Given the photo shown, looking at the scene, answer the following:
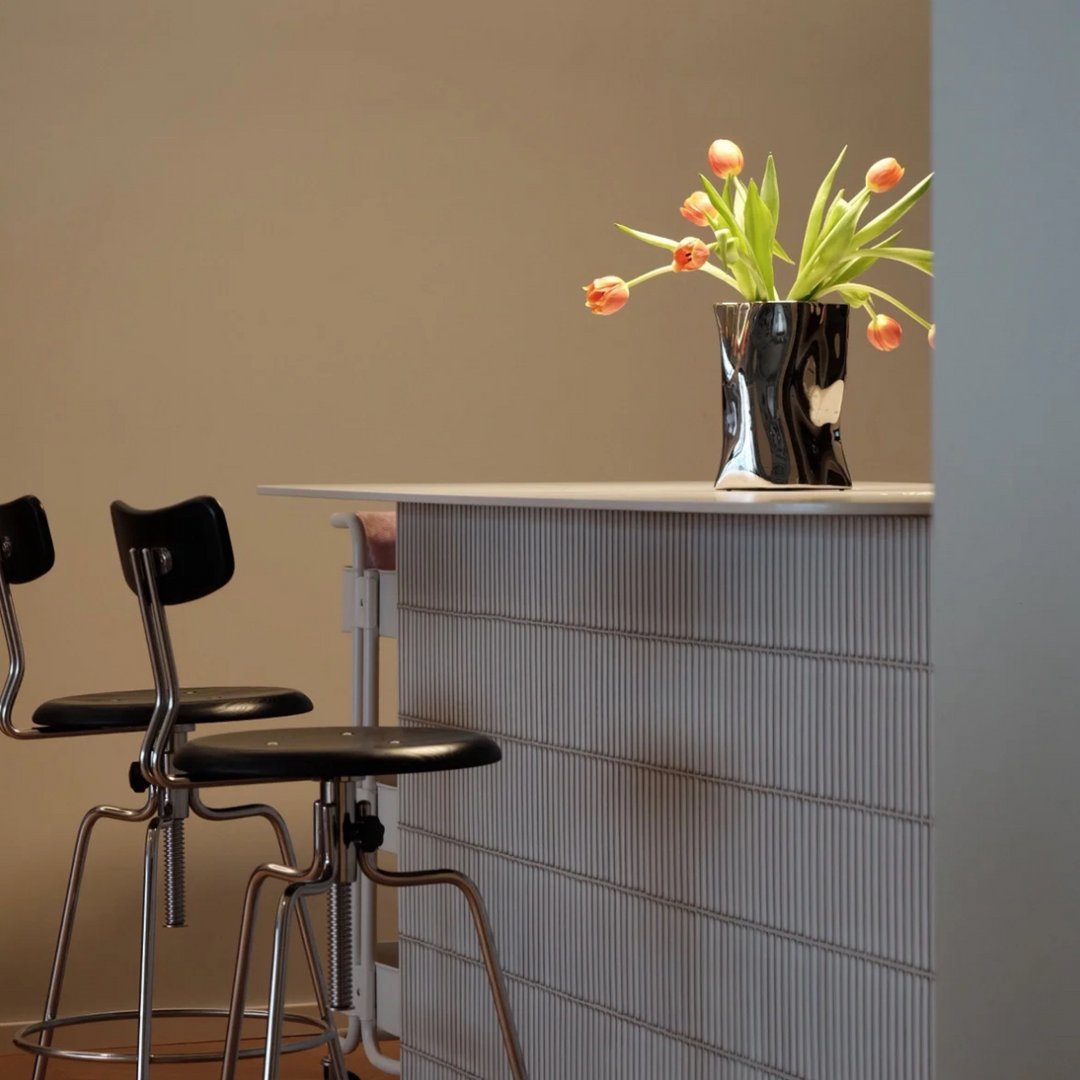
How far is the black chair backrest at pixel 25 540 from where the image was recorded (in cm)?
247

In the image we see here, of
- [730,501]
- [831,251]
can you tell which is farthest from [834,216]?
[730,501]

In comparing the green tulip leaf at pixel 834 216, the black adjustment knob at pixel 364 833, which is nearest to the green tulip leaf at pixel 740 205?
the green tulip leaf at pixel 834 216

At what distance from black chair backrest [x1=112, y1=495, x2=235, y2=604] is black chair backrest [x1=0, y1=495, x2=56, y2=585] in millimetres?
515

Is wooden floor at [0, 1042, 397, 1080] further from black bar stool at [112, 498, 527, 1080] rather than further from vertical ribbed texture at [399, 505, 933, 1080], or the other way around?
black bar stool at [112, 498, 527, 1080]

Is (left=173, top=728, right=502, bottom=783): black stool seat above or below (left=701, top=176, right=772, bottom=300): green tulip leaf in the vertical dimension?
below

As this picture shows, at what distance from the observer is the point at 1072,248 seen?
116 cm

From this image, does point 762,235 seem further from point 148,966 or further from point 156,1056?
point 156,1056

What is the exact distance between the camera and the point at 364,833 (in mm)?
1823

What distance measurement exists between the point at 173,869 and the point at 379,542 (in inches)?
24.1

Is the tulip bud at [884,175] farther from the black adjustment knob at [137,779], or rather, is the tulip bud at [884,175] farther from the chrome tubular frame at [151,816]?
the black adjustment knob at [137,779]

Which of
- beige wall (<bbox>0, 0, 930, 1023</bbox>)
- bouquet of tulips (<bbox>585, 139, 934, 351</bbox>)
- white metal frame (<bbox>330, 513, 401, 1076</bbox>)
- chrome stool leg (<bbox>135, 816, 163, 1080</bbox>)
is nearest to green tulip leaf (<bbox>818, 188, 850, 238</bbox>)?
bouquet of tulips (<bbox>585, 139, 934, 351</bbox>)

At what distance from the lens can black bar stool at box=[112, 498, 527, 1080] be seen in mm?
1718

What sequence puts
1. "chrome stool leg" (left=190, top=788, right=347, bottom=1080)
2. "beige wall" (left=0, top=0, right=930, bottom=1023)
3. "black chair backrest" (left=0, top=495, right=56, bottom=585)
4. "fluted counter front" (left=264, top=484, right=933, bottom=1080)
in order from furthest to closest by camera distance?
1. "beige wall" (left=0, top=0, right=930, bottom=1023)
2. "black chair backrest" (left=0, top=495, right=56, bottom=585)
3. "chrome stool leg" (left=190, top=788, right=347, bottom=1080)
4. "fluted counter front" (left=264, top=484, right=933, bottom=1080)

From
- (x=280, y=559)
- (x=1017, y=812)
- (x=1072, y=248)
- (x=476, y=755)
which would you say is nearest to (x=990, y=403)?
(x=1072, y=248)
